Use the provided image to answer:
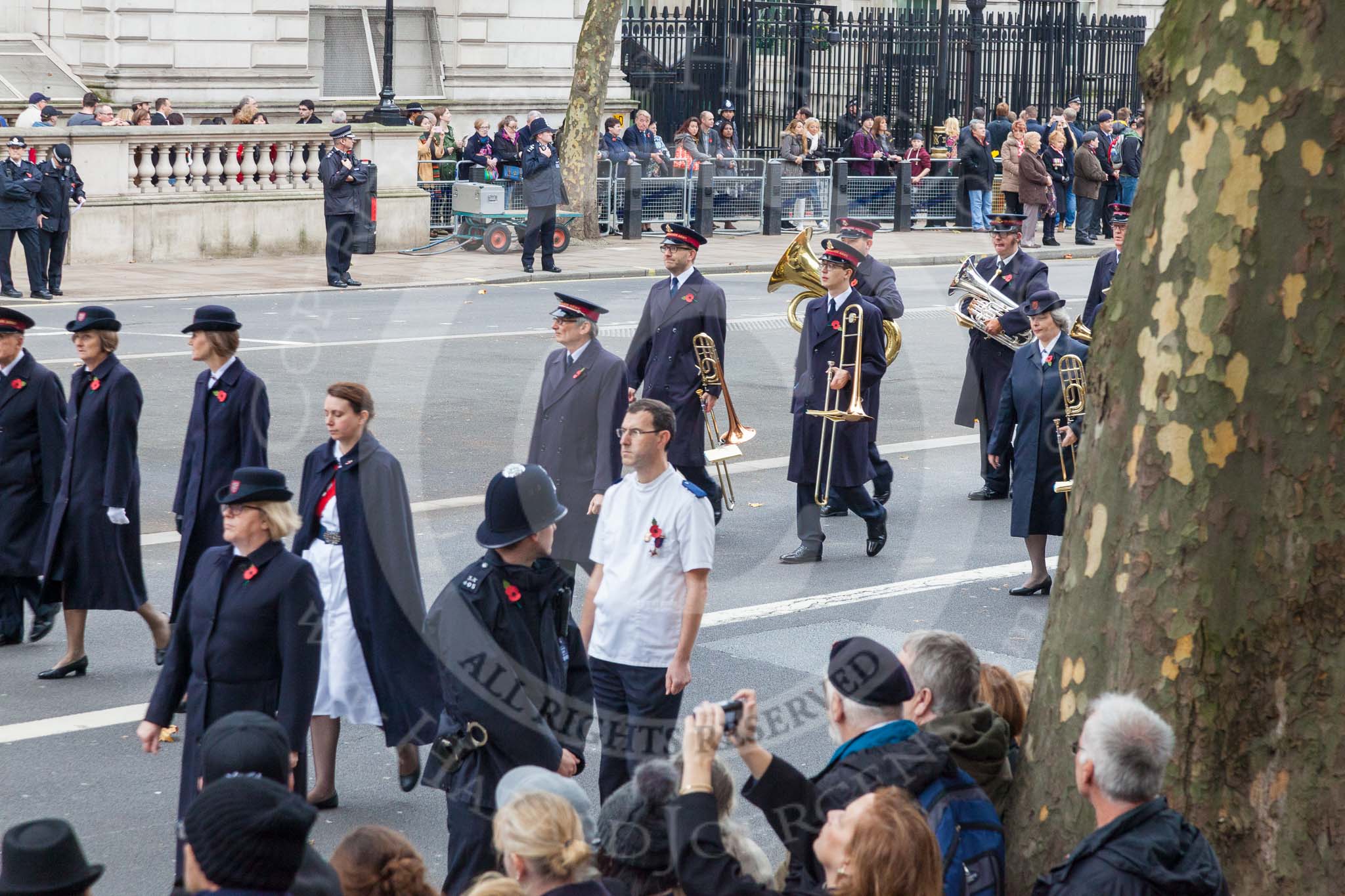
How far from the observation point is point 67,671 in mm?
8102

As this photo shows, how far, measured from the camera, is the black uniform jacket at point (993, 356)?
12.6 meters

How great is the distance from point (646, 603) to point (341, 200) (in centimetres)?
1786

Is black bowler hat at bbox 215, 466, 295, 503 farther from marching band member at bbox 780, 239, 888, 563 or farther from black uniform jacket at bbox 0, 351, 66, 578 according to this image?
marching band member at bbox 780, 239, 888, 563

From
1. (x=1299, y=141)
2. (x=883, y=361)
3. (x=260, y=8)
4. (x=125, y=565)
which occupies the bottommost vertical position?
(x=125, y=565)

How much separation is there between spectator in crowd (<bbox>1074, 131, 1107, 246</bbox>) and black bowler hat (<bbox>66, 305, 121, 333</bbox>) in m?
26.0

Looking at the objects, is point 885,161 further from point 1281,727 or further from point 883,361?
point 1281,727

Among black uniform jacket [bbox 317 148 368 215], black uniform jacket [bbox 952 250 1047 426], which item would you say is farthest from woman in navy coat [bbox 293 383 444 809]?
black uniform jacket [bbox 317 148 368 215]

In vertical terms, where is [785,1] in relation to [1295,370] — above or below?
above

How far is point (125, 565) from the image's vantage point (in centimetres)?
810

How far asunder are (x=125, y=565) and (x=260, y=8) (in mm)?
25906

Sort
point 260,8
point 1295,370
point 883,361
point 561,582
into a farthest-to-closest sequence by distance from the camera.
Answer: point 260,8
point 883,361
point 561,582
point 1295,370

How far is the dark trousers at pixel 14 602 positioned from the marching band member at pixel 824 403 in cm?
432

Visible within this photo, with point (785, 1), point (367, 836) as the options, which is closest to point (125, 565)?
point (367, 836)

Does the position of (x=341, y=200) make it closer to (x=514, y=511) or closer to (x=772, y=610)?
(x=772, y=610)
